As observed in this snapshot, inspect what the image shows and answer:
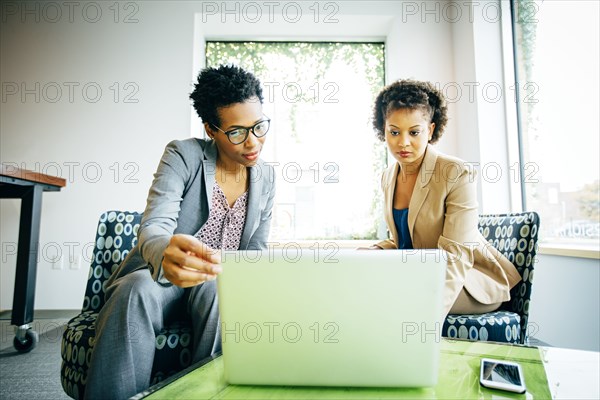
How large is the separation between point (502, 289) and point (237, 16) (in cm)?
254

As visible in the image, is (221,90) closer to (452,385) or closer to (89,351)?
(89,351)

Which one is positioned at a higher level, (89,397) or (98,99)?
(98,99)

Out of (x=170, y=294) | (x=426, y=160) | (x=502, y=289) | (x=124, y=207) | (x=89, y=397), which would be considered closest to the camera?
(x=89, y=397)

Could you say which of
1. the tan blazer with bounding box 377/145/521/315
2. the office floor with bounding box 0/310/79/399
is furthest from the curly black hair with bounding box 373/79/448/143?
the office floor with bounding box 0/310/79/399

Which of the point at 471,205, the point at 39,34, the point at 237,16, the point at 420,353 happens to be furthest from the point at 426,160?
the point at 39,34

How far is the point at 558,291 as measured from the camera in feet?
6.26

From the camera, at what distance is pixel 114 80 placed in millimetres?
2783

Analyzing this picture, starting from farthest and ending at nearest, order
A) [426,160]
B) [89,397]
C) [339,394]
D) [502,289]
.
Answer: [426,160] → [502,289] → [89,397] → [339,394]

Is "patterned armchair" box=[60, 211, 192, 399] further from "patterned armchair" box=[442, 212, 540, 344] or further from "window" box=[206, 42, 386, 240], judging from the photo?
"window" box=[206, 42, 386, 240]

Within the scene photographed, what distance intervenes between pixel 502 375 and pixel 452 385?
8cm

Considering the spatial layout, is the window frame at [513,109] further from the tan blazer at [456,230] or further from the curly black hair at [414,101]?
the tan blazer at [456,230]

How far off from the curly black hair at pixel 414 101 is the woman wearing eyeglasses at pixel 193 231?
0.52 meters

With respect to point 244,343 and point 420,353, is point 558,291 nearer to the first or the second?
point 420,353

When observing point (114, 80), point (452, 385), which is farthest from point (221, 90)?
point (114, 80)
